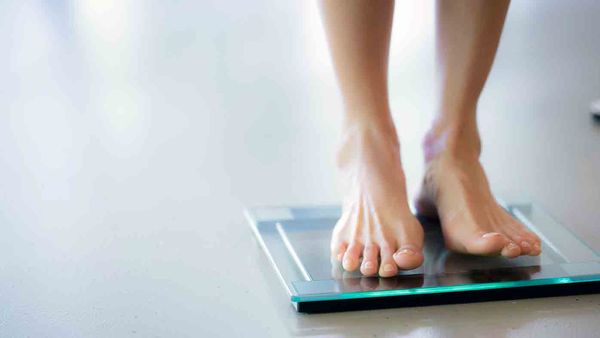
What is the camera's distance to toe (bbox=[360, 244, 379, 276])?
1.35 meters

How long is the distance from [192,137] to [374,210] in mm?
654

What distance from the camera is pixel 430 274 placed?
1.38 metres

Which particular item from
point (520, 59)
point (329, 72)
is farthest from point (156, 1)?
point (520, 59)

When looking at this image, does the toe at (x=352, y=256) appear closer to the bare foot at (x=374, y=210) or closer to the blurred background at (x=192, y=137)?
the bare foot at (x=374, y=210)

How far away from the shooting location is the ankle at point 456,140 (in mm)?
1494

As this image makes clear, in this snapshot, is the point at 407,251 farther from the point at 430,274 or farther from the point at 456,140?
the point at 456,140

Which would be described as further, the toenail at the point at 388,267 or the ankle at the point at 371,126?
the ankle at the point at 371,126

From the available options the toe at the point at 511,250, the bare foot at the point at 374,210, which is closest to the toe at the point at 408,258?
the bare foot at the point at 374,210

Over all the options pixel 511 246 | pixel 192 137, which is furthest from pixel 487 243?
pixel 192 137

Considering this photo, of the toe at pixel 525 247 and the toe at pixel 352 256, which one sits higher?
the toe at pixel 352 256

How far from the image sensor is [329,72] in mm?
2441

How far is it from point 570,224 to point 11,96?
3.74 feet

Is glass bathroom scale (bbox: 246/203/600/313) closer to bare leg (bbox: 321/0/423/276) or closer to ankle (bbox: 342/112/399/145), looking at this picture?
bare leg (bbox: 321/0/423/276)

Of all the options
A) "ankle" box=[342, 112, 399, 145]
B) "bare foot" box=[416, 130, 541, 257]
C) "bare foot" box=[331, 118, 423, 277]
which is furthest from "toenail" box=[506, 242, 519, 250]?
"ankle" box=[342, 112, 399, 145]
